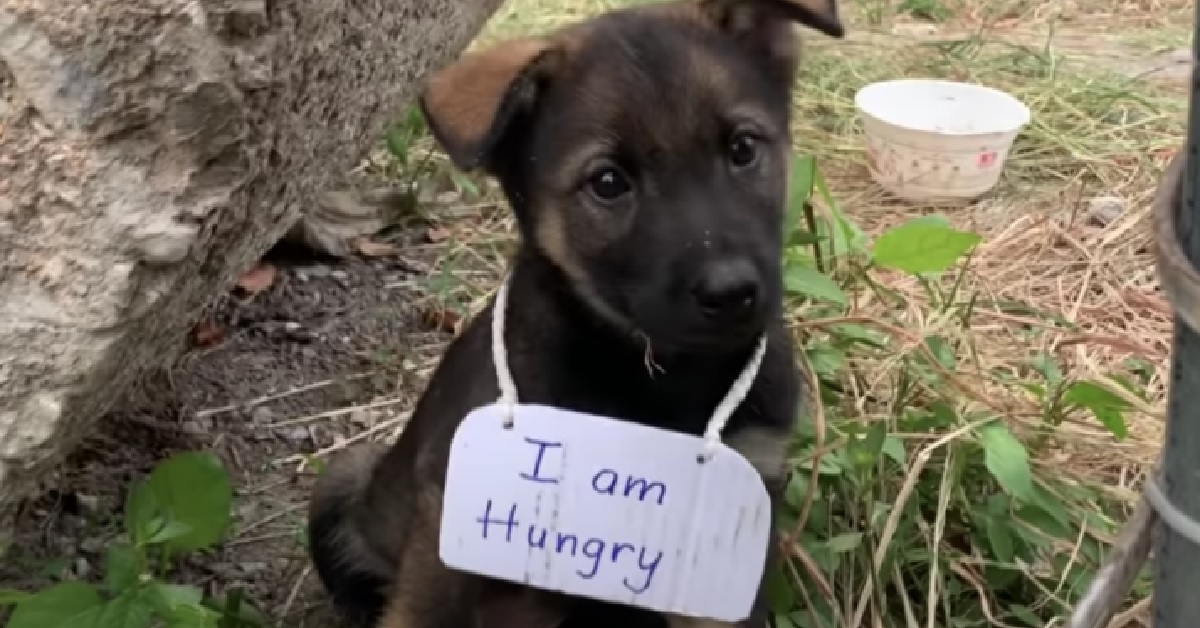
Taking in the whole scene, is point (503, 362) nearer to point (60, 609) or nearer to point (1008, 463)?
point (60, 609)

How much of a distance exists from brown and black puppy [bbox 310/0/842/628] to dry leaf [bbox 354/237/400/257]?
1786mm

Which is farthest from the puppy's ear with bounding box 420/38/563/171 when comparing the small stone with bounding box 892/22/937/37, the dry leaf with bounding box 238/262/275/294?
the small stone with bounding box 892/22/937/37

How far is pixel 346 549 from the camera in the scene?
2975mm

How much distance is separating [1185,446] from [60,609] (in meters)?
1.60

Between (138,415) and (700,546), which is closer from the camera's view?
(700,546)

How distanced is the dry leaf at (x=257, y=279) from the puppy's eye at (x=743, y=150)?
205 centimetres

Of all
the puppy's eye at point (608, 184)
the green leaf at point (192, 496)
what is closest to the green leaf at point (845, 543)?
the puppy's eye at point (608, 184)

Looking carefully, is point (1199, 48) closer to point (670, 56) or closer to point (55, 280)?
point (670, 56)

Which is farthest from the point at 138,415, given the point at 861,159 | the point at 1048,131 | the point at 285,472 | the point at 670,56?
the point at 1048,131

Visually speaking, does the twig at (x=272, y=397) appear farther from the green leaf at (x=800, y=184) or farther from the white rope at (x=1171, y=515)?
the white rope at (x=1171, y=515)

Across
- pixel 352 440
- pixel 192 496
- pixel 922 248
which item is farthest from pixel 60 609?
pixel 922 248

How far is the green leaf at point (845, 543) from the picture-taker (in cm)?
283

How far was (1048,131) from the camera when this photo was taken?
16.8ft

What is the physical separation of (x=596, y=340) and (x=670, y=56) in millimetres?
416
